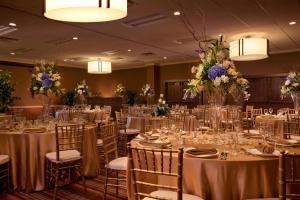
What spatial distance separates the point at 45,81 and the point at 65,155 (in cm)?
167

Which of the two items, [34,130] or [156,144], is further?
[34,130]

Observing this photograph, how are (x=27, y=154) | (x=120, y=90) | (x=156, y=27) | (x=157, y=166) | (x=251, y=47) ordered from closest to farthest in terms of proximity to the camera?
1. (x=157, y=166)
2. (x=27, y=154)
3. (x=251, y=47)
4. (x=156, y=27)
5. (x=120, y=90)

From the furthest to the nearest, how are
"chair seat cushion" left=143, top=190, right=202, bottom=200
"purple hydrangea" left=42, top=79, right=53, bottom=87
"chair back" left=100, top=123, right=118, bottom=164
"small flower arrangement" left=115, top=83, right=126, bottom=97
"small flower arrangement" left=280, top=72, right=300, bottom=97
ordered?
1. "small flower arrangement" left=115, top=83, right=126, bottom=97
2. "small flower arrangement" left=280, top=72, right=300, bottom=97
3. "purple hydrangea" left=42, top=79, right=53, bottom=87
4. "chair back" left=100, top=123, right=118, bottom=164
5. "chair seat cushion" left=143, top=190, right=202, bottom=200

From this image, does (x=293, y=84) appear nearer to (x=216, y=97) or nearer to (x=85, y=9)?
(x=216, y=97)

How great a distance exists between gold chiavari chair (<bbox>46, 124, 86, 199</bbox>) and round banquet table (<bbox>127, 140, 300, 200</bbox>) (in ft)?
7.22

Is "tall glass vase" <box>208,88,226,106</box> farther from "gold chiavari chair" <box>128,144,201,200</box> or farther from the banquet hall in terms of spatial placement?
"gold chiavari chair" <box>128,144,201,200</box>

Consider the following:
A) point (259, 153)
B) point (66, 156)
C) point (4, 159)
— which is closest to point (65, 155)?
point (66, 156)

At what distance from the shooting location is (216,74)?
10.0 ft

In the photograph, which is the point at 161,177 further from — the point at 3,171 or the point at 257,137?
the point at 3,171

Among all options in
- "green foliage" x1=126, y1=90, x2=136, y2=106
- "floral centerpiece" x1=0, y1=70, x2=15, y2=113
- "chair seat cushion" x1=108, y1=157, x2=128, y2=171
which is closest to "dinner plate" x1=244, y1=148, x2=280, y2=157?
"chair seat cushion" x1=108, y1=157, x2=128, y2=171

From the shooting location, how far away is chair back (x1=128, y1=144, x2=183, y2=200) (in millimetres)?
2156

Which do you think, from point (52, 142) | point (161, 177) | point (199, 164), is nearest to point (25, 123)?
point (52, 142)

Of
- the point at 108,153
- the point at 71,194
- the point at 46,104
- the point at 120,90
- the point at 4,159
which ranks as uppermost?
the point at 120,90

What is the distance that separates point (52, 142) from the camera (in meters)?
4.36
